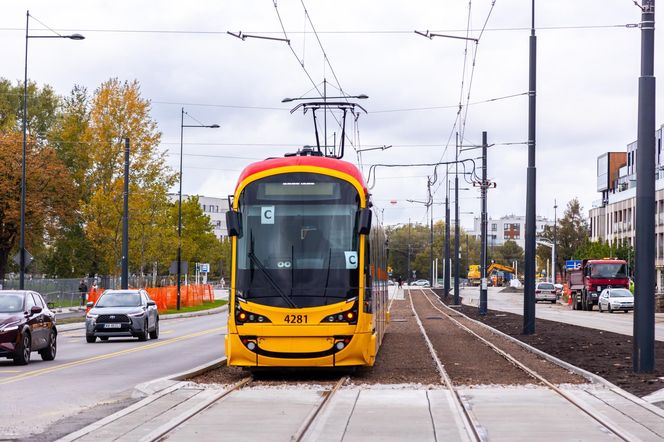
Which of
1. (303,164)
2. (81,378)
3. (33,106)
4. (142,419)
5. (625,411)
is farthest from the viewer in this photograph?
(33,106)

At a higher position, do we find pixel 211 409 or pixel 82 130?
pixel 82 130

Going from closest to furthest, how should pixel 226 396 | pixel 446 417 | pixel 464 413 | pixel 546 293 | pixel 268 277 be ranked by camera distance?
pixel 446 417 < pixel 464 413 < pixel 226 396 < pixel 268 277 < pixel 546 293

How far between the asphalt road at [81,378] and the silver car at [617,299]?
115ft

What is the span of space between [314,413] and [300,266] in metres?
4.98

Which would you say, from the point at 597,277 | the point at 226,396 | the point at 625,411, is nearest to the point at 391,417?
the point at 625,411

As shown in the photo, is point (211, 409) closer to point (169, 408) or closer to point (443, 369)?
point (169, 408)

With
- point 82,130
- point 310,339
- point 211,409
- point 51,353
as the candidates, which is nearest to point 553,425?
point 211,409

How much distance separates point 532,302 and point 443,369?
13.5 meters

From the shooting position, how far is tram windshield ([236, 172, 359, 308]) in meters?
17.8

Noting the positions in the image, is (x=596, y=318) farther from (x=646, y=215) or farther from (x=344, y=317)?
(x=344, y=317)

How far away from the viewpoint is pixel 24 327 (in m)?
22.2

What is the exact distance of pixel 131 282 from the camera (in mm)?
68562

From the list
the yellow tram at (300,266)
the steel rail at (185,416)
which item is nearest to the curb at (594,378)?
the yellow tram at (300,266)

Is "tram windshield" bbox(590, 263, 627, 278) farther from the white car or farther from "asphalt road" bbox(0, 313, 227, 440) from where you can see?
"asphalt road" bbox(0, 313, 227, 440)
